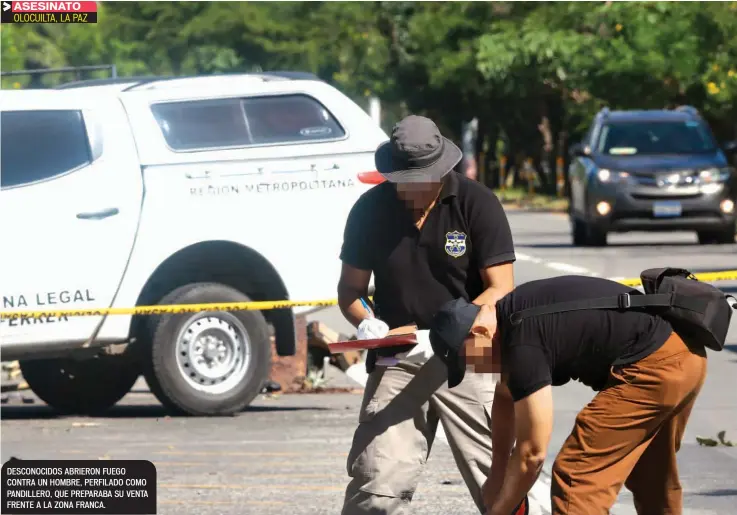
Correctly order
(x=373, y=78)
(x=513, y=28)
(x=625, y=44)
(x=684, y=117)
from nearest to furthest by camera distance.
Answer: (x=684, y=117), (x=625, y=44), (x=513, y=28), (x=373, y=78)

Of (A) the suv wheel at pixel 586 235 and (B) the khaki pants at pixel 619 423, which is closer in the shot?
(B) the khaki pants at pixel 619 423

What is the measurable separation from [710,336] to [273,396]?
734 centimetres

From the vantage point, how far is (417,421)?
6.55 metres

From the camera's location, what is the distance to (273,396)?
503 inches

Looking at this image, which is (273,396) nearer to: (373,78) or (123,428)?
(123,428)

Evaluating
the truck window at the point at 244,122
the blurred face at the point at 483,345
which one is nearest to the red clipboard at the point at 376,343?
the blurred face at the point at 483,345

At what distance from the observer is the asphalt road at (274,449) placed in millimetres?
8344

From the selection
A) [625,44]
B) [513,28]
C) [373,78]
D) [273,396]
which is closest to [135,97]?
[273,396]

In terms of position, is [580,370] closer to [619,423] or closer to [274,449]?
[619,423]

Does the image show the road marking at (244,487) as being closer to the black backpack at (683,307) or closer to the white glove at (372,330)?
the white glove at (372,330)

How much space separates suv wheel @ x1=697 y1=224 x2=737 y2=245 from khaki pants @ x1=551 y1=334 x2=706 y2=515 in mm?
18743

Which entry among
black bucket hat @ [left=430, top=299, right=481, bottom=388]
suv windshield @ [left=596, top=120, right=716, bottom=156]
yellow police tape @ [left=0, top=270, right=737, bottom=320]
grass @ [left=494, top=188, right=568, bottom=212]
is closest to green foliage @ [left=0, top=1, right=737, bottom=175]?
grass @ [left=494, top=188, right=568, bottom=212]

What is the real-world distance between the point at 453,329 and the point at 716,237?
19.4 meters

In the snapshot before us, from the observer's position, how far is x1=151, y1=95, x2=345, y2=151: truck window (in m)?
11.4
